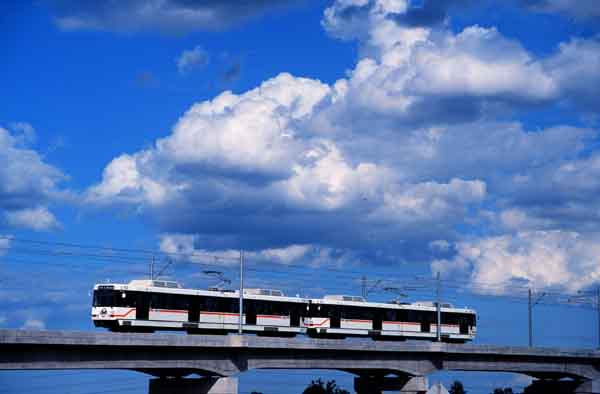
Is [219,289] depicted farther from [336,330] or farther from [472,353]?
[472,353]

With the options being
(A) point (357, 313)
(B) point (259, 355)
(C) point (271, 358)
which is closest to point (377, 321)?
(A) point (357, 313)

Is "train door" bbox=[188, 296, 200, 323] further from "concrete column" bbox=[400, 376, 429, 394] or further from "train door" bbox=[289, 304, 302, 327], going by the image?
"concrete column" bbox=[400, 376, 429, 394]

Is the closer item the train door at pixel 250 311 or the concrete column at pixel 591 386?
the train door at pixel 250 311

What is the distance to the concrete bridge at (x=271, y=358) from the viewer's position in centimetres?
4919

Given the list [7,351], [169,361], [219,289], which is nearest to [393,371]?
[219,289]

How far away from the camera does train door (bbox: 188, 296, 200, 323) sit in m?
63.0

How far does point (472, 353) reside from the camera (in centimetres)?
7450

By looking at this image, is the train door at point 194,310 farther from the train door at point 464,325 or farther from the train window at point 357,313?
the train door at point 464,325

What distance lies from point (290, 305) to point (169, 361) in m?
15.7

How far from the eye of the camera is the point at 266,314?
6756 centimetres

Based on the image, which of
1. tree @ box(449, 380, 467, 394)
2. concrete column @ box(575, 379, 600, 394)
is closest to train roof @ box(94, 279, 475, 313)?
concrete column @ box(575, 379, 600, 394)

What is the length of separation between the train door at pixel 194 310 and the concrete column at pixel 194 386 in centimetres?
419

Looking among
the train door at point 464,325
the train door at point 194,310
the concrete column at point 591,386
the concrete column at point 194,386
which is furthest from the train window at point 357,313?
the concrete column at point 591,386

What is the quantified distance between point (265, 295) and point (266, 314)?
141cm
